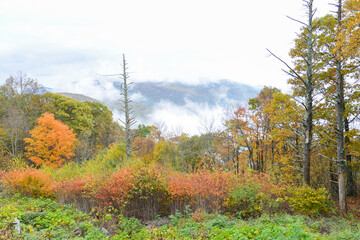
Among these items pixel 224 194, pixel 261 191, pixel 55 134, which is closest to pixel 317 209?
pixel 261 191

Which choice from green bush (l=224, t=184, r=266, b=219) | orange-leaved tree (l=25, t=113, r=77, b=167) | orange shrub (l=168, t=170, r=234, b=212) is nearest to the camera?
green bush (l=224, t=184, r=266, b=219)

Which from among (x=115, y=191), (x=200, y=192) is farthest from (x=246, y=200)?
(x=115, y=191)

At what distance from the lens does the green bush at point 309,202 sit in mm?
7539

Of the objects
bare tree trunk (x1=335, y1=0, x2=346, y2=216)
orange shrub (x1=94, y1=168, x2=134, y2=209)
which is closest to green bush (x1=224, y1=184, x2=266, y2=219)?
orange shrub (x1=94, y1=168, x2=134, y2=209)

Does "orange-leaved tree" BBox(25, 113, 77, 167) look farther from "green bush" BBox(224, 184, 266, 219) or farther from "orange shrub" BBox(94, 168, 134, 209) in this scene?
"green bush" BBox(224, 184, 266, 219)

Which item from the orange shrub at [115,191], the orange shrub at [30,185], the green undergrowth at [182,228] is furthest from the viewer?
the orange shrub at [30,185]

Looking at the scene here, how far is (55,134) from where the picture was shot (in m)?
19.4

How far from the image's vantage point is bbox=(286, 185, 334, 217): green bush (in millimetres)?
7539

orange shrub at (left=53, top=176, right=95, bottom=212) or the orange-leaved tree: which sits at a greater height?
the orange-leaved tree

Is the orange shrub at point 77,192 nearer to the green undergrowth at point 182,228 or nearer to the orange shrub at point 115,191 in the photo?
the orange shrub at point 115,191

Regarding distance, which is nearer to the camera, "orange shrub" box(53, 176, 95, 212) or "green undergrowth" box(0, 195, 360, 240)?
"green undergrowth" box(0, 195, 360, 240)

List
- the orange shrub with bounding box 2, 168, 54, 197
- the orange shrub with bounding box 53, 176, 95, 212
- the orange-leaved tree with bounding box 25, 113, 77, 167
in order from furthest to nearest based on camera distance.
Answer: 1. the orange-leaved tree with bounding box 25, 113, 77, 167
2. the orange shrub with bounding box 2, 168, 54, 197
3. the orange shrub with bounding box 53, 176, 95, 212

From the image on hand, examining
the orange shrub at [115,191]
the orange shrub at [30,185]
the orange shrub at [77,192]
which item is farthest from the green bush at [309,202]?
the orange shrub at [30,185]

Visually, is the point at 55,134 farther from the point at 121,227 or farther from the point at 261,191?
the point at 261,191
